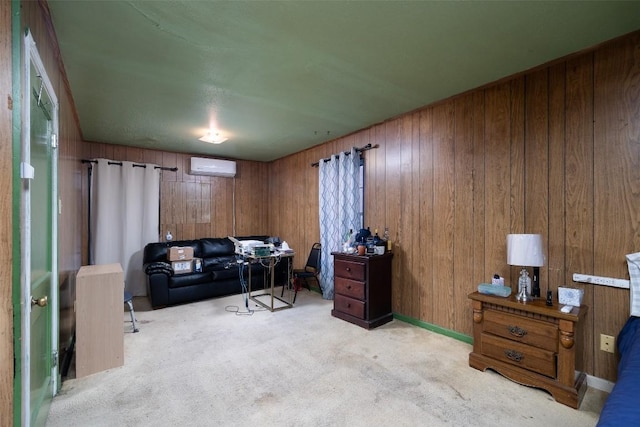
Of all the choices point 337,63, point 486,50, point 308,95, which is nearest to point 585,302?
point 486,50

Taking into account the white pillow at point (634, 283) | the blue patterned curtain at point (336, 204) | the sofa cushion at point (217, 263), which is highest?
the blue patterned curtain at point (336, 204)

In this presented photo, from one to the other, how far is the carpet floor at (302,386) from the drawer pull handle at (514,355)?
0.19m

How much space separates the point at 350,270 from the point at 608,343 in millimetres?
2261

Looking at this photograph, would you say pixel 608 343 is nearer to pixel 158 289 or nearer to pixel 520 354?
pixel 520 354

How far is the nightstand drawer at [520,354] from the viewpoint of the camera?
6.95ft

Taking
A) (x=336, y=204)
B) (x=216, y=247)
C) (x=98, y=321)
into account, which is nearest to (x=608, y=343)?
(x=336, y=204)

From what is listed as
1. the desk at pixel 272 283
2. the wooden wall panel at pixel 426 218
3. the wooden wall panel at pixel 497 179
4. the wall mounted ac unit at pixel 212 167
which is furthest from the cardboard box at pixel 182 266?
the wooden wall panel at pixel 497 179

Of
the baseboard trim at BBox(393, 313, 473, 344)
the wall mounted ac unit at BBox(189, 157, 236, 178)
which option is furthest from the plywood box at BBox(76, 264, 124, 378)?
the wall mounted ac unit at BBox(189, 157, 236, 178)

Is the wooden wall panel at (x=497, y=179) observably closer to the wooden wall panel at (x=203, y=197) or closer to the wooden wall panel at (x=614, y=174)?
the wooden wall panel at (x=614, y=174)

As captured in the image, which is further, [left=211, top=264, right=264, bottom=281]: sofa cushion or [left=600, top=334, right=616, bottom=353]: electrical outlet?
[left=211, top=264, right=264, bottom=281]: sofa cushion

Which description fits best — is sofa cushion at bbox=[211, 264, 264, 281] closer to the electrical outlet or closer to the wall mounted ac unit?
the wall mounted ac unit

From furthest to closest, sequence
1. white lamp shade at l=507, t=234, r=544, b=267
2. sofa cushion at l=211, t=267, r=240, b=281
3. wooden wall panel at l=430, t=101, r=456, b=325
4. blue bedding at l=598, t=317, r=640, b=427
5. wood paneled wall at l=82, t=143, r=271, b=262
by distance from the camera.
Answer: wood paneled wall at l=82, t=143, r=271, b=262 < sofa cushion at l=211, t=267, r=240, b=281 < wooden wall panel at l=430, t=101, r=456, b=325 < white lamp shade at l=507, t=234, r=544, b=267 < blue bedding at l=598, t=317, r=640, b=427

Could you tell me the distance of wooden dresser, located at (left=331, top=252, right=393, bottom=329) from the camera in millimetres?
3406

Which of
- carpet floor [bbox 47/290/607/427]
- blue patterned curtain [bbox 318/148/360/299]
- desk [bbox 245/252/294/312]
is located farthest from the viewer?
blue patterned curtain [bbox 318/148/360/299]
